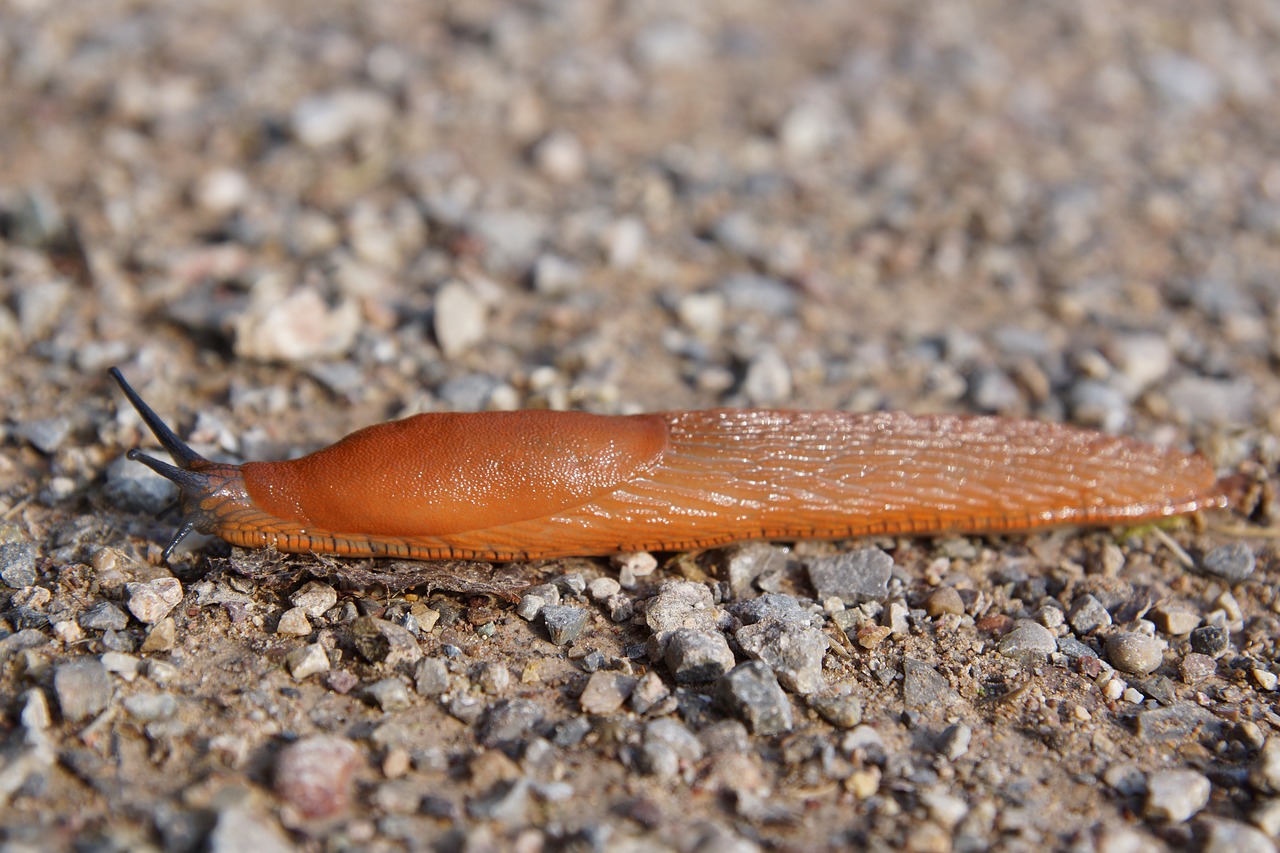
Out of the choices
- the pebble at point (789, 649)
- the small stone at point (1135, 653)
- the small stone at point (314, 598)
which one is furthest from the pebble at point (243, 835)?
the small stone at point (1135, 653)

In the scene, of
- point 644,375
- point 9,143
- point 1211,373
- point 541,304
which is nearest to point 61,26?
point 9,143

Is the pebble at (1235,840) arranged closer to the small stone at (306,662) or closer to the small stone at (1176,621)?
the small stone at (1176,621)

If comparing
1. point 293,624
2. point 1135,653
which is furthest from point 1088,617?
point 293,624

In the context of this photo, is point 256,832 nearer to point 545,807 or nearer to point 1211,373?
point 545,807

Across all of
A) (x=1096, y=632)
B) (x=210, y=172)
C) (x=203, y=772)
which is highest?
(x=210, y=172)

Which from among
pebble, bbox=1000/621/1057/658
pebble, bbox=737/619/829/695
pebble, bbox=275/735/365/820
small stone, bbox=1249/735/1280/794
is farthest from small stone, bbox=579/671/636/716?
small stone, bbox=1249/735/1280/794

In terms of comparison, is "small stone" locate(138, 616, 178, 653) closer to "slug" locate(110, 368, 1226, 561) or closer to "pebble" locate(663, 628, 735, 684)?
"slug" locate(110, 368, 1226, 561)
